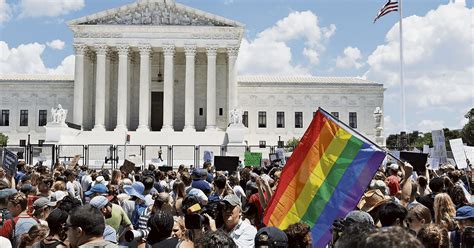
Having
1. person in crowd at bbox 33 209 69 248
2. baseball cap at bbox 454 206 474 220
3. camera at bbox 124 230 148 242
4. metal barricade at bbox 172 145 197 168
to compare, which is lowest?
metal barricade at bbox 172 145 197 168

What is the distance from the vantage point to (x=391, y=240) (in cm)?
261

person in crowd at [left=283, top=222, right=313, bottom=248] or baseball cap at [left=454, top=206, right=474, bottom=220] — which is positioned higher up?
baseball cap at [left=454, top=206, right=474, bottom=220]

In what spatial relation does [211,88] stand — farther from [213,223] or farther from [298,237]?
[298,237]

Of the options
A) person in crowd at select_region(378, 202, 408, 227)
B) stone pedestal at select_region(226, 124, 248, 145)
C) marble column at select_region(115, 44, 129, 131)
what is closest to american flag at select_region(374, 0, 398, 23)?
stone pedestal at select_region(226, 124, 248, 145)

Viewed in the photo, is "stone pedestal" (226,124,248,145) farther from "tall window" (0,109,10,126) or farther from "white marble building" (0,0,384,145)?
"tall window" (0,109,10,126)

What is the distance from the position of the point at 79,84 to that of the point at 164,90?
9.98 metres

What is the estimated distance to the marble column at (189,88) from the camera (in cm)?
6288

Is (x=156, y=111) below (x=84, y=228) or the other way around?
the other way around

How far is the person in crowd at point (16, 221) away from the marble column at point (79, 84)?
5623 cm

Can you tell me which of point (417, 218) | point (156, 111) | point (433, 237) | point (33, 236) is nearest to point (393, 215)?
point (417, 218)

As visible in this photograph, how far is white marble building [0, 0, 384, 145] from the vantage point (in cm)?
6241

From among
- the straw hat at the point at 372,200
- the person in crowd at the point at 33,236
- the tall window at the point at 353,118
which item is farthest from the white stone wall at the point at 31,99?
the person in crowd at the point at 33,236

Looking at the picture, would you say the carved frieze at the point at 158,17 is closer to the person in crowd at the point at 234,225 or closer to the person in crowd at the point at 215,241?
the person in crowd at the point at 234,225

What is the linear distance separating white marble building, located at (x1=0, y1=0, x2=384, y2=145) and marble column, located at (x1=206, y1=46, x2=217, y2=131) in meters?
0.12
